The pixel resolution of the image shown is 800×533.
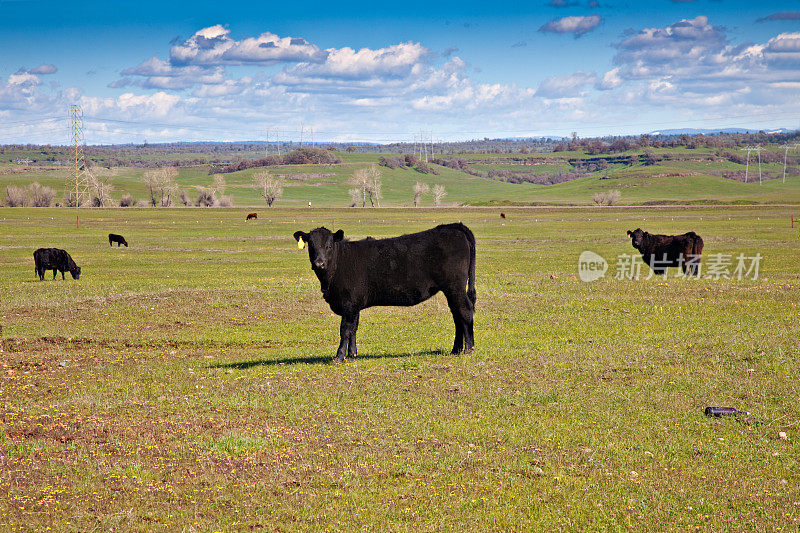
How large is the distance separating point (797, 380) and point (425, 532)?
845 centimetres

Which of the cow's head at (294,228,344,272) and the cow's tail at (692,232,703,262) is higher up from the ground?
the cow's head at (294,228,344,272)

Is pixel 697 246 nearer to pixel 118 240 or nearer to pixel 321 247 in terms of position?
pixel 321 247

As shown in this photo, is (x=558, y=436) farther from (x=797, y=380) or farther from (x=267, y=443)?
(x=797, y=380)

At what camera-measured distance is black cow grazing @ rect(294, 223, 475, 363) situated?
15188mm

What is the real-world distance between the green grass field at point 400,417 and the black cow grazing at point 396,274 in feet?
3.63

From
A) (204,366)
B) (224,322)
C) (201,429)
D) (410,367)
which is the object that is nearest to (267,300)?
(224,322)

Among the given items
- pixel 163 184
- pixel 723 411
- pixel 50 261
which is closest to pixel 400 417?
pixel 723 411

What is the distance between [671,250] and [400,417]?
28209 millimetres

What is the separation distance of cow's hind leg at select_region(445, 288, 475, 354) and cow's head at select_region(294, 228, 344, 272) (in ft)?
8.75

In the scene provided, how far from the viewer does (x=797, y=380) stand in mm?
12180

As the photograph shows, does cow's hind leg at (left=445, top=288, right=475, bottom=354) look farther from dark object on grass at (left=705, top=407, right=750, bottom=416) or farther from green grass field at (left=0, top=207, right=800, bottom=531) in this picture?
dark object on grass at (left=705, top=407, right=750, bottom=416)

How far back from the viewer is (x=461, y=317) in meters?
15.4

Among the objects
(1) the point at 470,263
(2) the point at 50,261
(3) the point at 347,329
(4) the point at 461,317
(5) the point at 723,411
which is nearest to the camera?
(5) the point at 723,411

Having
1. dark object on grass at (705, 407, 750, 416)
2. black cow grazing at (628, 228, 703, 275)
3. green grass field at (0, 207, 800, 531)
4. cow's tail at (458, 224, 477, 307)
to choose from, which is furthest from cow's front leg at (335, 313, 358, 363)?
black cow grazing at (628, 228, 703, 275)
